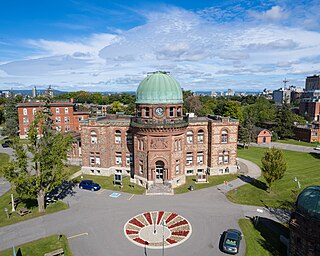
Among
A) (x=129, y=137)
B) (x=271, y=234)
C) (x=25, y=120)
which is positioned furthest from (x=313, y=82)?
(x=271, y=234)

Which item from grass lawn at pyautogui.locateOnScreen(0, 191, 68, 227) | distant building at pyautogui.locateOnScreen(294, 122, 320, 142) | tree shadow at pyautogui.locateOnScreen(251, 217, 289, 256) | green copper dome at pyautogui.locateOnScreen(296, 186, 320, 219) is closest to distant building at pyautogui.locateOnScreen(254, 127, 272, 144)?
distant building at pyautogui.locateOnScreen(294, 122, 320, 142)

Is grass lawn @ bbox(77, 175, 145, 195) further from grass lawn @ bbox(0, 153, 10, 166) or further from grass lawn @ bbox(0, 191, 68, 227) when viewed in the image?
grass lawn @ bbox(0, 153, 10, 166)

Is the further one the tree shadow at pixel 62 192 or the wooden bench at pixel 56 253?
the tree shadow at pixel 62 192

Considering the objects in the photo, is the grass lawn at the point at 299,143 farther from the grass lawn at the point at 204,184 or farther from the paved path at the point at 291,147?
the grass lawn at the point at 204,184

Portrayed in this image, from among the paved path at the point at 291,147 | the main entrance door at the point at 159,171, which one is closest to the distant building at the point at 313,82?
the paved path at the point at 291,147

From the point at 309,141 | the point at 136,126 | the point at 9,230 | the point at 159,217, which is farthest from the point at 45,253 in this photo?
the point at 309,141

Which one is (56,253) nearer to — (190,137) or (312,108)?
(190,137)

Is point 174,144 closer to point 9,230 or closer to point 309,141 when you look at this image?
point 9,230
